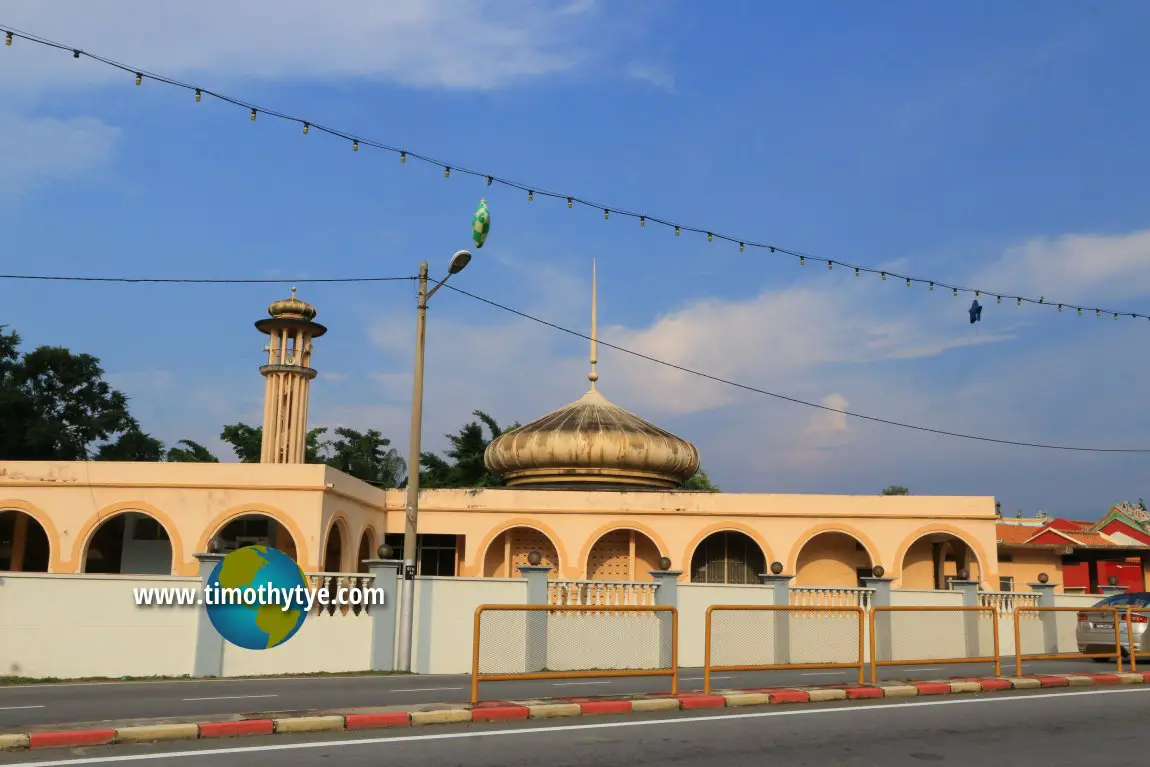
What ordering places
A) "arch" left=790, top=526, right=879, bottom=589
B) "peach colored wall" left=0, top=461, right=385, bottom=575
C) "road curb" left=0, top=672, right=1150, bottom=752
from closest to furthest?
"road curb" left=0, top=672, right=1150, bottom=752
"peach colored wall" left=0, top=461, right=385, bottom=575
"arch" left=790, top=526, right=879, bottom=589

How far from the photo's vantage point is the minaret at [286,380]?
3181cm

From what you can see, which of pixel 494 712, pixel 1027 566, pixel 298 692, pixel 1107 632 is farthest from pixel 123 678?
pixel 1027 566

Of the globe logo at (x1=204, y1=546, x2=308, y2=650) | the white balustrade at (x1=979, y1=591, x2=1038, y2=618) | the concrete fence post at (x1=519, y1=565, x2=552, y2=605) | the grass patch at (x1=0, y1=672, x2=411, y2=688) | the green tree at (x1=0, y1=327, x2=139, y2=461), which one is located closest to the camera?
the grass patch at (x1=0, y1=672, x2=411, y2=688)

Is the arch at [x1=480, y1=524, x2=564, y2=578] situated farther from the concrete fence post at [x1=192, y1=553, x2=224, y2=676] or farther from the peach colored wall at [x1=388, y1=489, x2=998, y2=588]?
the concrete fence post at [x1=192, y1=553, x2=224, y2=676]

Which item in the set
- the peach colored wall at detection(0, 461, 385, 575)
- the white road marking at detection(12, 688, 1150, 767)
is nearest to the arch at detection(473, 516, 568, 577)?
the peach colored wall at detection(0, 461, 385, 575)

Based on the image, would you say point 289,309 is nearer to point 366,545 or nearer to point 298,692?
point 366,545

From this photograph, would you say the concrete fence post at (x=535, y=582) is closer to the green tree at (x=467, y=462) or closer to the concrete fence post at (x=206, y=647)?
the concrete fence post at (x=206, y=647)

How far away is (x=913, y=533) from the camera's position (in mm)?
29969

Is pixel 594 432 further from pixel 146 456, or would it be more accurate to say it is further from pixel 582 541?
pixel 146 456

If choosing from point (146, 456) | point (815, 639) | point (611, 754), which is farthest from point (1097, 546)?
point (146, 456)

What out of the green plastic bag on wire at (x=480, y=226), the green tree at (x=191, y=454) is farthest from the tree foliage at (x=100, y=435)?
the green plastic bag on wire at (x=480, y=226)

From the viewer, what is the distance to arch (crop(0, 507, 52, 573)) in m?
29.5

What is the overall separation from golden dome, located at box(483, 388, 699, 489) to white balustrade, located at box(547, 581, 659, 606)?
1291 centimetres

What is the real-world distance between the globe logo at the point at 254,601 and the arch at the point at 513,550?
1274 centimetres
